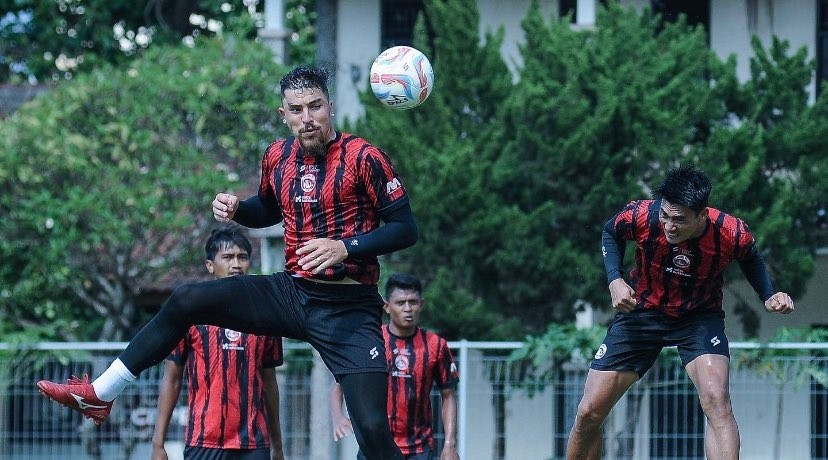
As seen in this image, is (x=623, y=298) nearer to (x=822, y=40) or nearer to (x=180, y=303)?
(x=180, y=303)

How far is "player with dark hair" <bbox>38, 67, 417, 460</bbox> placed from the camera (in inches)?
275

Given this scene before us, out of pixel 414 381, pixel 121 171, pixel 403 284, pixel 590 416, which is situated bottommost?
pixel 590 416

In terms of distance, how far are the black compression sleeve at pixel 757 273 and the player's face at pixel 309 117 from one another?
279 cm

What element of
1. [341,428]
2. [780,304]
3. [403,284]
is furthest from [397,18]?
[780,304]

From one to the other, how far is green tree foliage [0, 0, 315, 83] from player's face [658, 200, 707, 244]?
16.6 metres

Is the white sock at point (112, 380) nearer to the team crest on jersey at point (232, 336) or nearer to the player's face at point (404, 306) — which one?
the team crest on jersey at point (232, 336)

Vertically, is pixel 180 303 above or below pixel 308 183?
below

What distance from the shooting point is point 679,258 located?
8.31 metres

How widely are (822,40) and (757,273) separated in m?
10.8

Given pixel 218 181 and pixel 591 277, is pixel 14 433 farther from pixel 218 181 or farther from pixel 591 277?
pixel 591 277

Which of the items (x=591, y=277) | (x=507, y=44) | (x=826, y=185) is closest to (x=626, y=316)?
(x=591, y=277)

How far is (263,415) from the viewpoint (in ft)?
29.7

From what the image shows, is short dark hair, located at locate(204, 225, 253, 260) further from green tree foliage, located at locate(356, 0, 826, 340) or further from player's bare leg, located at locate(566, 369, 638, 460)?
green tree foliage, located at locate(356, 0, 826, 340)

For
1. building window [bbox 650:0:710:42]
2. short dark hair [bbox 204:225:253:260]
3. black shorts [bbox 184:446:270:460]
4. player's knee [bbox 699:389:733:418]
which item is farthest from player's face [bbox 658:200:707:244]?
building window [bbox 650:0:710:42]
